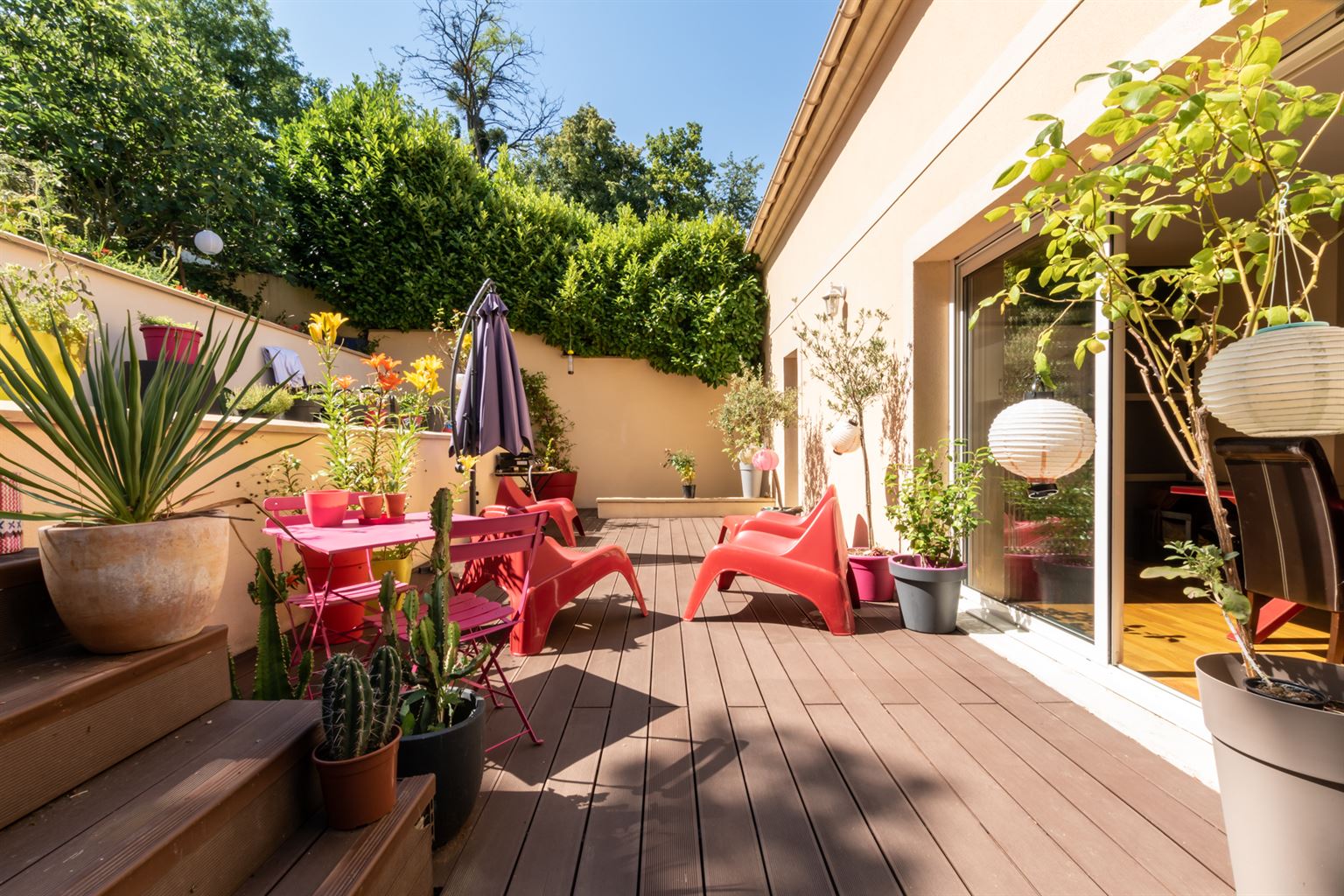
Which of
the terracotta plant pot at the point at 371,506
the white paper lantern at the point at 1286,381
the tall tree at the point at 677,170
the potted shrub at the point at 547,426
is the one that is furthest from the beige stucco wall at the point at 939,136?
the tall tree at the point at 677,170

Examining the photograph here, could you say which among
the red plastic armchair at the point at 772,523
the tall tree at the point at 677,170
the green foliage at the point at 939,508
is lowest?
the red plastic armchair at the point at 772,523

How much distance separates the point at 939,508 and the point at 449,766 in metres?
2.77

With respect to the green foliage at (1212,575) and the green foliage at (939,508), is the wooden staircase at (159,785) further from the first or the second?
the green foliage at (939,508)

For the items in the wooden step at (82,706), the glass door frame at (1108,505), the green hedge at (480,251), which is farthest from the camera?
the green hedge at (480,251)

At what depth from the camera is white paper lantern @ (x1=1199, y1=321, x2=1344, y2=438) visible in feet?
3.83

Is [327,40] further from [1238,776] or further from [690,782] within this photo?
[1238,776]

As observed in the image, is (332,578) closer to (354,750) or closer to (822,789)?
(354,750)

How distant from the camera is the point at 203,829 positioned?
101 cm

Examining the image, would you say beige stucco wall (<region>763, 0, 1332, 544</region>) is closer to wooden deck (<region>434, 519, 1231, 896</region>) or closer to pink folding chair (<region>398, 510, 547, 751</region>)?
wooden deck (<region>434, 519, 1231, 896</region>)

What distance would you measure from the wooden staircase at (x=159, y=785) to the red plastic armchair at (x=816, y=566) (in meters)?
2.22

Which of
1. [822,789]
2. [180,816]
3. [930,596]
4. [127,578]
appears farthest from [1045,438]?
[127,578]

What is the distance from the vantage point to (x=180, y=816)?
3.28 ft

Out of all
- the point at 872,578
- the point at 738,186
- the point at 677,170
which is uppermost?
the point at 738,186

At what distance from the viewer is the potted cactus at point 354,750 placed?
1247 mm
